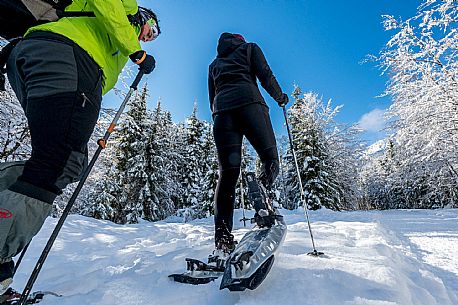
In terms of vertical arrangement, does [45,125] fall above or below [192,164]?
below

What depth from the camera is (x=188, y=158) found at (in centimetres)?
2605

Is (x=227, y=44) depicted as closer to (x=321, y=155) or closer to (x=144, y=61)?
(x=144, y=61)

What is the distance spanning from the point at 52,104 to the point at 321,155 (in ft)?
70.1

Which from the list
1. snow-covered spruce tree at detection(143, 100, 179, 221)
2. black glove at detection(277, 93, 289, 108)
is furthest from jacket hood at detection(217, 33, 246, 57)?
snow-covered spruce tree at detection(143, 100, 179, 221)

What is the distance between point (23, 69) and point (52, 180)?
0.53 meters

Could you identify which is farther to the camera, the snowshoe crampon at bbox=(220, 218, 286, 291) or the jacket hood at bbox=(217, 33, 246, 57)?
the jacket hood at bbox=(217, 33, 246, 57)

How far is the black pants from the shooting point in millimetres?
1178

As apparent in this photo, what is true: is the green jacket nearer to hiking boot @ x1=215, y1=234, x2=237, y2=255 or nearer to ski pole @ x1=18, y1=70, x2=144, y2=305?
ski pole @ x1=18, y1=70, x2=144, y2=305

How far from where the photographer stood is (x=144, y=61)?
66.3 inches

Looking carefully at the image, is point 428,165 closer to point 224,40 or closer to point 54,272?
point 224,40

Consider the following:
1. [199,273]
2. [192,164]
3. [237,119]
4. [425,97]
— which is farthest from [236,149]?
[192,164]

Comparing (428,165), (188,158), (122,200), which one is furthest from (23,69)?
(188,158)

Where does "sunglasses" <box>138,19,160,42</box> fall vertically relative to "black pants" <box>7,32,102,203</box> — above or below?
above

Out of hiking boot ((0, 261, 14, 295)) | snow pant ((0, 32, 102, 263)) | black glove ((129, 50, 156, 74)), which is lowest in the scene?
hiking boot ((0, 261, 14, 295))
